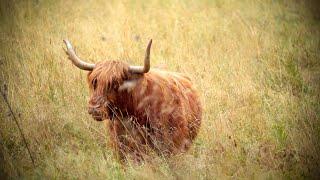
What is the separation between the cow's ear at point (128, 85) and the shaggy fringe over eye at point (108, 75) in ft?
0.14

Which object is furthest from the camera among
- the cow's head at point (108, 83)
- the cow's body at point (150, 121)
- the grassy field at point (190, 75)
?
the cow's body at point (150, 121)

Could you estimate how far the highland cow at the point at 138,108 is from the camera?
5.91m

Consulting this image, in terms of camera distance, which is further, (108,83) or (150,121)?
(150,121)

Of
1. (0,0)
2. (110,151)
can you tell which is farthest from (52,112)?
(0,0)

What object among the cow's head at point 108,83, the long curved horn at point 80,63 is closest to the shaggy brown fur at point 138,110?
the cow's head at point 108,83

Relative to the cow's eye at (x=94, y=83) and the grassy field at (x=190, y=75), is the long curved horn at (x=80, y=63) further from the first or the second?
the grassy field at (x=190, y=75)

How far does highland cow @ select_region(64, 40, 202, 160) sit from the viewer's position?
19.4 feet

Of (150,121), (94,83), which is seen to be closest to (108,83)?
(94,83)

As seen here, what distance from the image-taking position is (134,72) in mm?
6039

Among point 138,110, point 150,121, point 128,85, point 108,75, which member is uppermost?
point 108,75

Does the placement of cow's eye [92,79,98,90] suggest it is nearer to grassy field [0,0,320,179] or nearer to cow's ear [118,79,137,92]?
cow's ear [118,79,137,92]

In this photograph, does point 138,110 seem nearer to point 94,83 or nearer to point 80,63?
point 94,83

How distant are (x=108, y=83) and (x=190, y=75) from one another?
2.64m

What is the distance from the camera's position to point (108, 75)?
5.88 metres
